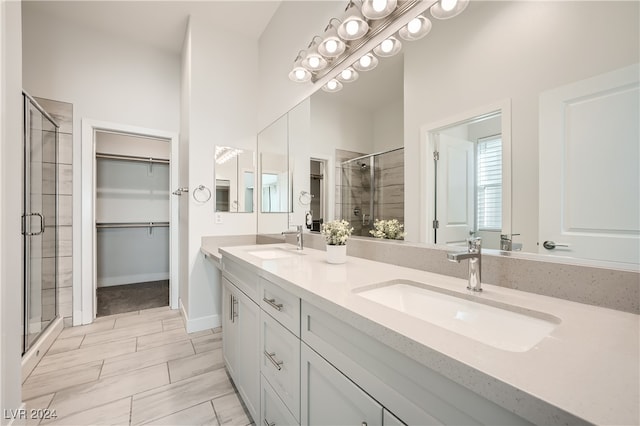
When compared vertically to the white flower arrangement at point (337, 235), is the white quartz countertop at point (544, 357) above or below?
below

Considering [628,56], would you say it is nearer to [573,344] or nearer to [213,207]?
[573,344]

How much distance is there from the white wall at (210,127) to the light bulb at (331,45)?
4.52 ft

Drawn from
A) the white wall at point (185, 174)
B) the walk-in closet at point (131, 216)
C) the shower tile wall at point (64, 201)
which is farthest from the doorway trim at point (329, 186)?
the walk-in closet at point (131, 216)

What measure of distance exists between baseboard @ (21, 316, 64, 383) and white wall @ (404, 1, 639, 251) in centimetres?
266

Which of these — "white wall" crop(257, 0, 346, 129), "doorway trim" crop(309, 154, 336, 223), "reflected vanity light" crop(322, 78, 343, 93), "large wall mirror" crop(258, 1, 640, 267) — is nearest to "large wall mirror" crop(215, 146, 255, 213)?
"white wall" crop(257, 0, 346, 129)

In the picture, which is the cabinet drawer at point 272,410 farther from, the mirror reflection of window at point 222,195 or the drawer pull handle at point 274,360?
the mirror reflection of window at point 222,195

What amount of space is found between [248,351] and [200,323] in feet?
4.60

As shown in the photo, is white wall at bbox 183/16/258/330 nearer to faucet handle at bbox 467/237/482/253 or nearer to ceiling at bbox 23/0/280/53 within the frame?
ceiling at bbox 23/0/280/53

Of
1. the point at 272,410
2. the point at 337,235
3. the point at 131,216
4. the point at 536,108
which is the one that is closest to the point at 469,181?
the point at 536,108

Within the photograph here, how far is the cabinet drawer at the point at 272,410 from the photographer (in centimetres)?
104

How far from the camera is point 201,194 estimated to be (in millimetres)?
2533

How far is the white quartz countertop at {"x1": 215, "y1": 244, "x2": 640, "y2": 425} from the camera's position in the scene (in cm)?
36

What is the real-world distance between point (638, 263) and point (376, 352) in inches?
28.5

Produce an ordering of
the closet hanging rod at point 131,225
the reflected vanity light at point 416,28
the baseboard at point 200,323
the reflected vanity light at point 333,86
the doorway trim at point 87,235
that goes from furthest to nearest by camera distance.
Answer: the closet hanging rod at point 131,225 → the doorway trim at point 87,235 → the baseboard at point 200,323 → the reflected vanity light at point 333,86 → the reflected vanity light at point 416,28
